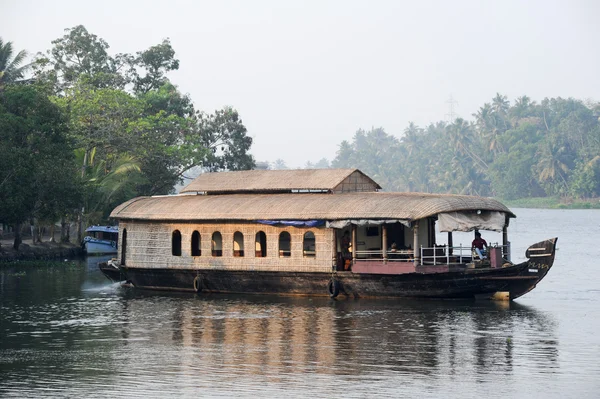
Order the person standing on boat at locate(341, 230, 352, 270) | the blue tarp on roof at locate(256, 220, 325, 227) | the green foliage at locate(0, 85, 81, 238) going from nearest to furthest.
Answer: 1. the blue tarp on roof at locate(256, 220, 325, 227)
2. the person standing on boat at locate(341, 230, 352, 270)
3. the green foliage at locate(0, 85, 81, 238)

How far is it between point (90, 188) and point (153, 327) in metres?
21.0

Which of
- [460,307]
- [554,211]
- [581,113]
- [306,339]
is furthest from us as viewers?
[581,113]

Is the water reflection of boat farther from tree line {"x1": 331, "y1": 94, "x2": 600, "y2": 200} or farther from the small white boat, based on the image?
tree line {"x1": 331, "y1": 94, "x2": 600, "y2": 200}

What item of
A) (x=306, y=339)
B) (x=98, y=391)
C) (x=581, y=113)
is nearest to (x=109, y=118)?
(x=306, y=339)

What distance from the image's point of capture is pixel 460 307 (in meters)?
22.0

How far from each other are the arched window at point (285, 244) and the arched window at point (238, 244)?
1.17 meters

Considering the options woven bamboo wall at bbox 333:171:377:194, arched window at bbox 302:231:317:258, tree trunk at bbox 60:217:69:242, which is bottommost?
arched window at bbox 302:231:317:258

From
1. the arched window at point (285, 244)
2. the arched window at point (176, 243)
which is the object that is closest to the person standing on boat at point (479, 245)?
the arched window at point (285, 244)

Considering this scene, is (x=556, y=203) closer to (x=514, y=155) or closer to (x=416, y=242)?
(x=514, y=155)

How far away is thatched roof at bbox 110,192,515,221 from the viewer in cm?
2227

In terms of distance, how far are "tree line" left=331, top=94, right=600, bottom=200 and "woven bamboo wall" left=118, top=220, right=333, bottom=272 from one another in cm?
8062

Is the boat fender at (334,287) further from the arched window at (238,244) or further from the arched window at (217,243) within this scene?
the arched window at (217,243)

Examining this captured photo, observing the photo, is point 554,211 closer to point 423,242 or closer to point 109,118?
point 109,118

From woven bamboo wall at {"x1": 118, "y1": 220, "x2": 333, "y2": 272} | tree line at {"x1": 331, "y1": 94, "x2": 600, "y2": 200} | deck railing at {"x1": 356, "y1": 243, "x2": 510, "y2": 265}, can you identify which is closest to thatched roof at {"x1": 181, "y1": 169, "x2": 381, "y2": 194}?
woven bamboo wall at {"x1": 118, "y1": 220, "x2": 333, "y2": 272}
